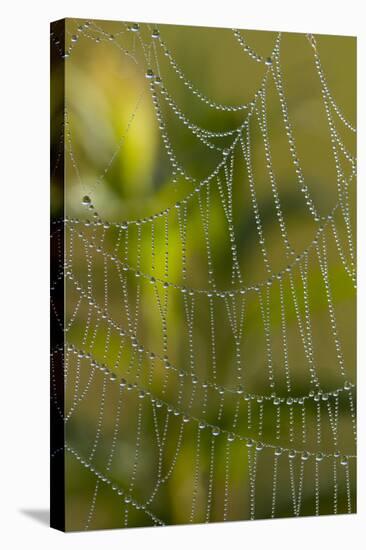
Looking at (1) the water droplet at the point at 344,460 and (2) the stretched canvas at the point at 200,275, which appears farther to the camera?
(1) the water droplet at the point at 344,460

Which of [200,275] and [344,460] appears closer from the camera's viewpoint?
[200,275]

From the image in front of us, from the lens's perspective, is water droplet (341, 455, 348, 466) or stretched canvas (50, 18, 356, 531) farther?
water droplet (341, 455, 348, 466)

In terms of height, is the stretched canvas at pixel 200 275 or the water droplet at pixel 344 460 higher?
the stretched canvas at pixel 200 275

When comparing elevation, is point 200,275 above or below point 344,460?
above

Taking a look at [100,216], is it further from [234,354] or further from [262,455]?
[262,455]

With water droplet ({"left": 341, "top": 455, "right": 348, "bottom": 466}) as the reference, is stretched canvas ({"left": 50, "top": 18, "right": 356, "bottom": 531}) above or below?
above

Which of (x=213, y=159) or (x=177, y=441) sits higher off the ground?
(x=213, y=159)

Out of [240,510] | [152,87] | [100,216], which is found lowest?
[240,510]

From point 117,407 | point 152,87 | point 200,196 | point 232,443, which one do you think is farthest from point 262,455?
point 152,87
